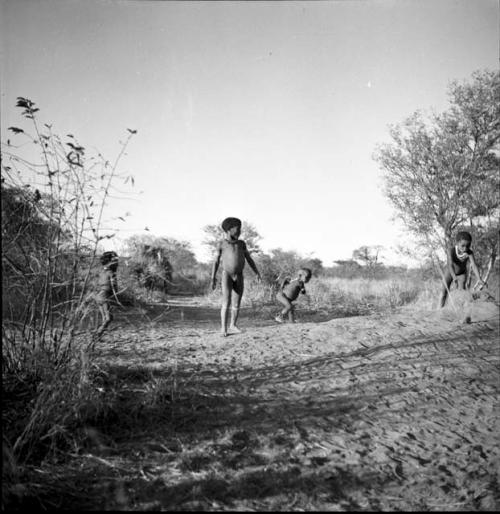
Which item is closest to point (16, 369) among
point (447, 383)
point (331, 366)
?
point (331, 366)

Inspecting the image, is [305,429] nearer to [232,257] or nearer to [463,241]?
[232,257]

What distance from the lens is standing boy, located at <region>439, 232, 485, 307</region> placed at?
5738 millimetres

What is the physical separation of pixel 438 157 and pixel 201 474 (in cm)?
1314

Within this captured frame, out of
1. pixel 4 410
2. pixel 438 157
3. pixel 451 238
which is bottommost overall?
pixel 4 410

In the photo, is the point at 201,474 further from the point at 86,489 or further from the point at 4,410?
the point at 4,410

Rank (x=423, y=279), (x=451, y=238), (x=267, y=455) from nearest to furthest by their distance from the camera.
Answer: (x=267, y=455), (x=451, y=238), (x=423, y=279)

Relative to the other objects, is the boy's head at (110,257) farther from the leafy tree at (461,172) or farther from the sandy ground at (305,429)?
the leafy tree at (461,172)

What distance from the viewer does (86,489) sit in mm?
1707

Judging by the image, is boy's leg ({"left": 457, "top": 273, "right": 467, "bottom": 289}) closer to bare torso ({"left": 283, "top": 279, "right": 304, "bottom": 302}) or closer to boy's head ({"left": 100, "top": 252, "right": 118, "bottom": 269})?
bare torso ({"left": 283, "top": 279, "right": 304, "bottom": 302})

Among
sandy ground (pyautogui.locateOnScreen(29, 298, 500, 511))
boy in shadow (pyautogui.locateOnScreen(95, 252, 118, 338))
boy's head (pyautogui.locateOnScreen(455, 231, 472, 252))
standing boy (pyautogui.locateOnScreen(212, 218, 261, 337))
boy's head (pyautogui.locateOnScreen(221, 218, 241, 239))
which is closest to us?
sandy ground (pyautogui.locateOnScreen(29, 298, 500, 511))

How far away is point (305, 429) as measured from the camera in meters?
2.31

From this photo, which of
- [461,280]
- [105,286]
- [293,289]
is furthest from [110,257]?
[461,280]

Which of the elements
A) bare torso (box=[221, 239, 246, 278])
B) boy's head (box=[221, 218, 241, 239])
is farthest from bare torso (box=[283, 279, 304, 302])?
boy's head (box=[221, 218, 241, 239])

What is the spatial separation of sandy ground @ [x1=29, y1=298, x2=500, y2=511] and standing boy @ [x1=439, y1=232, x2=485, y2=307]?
6.64ft
